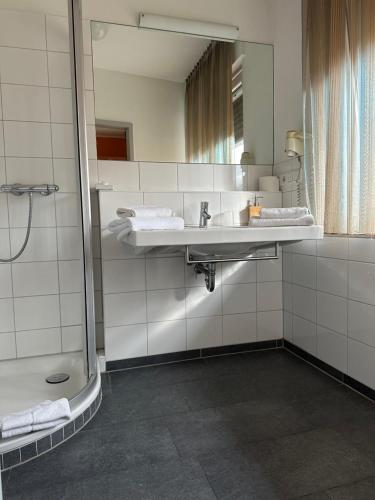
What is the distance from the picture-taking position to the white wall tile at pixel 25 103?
196 centimetres

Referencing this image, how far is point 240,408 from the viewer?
5.40 ft

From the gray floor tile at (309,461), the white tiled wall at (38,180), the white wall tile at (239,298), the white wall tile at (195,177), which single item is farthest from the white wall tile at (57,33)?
the gray floor tile at (309,461)

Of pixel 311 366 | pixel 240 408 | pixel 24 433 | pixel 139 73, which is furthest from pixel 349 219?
pixel 24 433

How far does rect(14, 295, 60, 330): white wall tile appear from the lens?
6.75 ft

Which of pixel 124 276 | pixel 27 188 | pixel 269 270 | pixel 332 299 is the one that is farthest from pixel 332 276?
pixel 27 188

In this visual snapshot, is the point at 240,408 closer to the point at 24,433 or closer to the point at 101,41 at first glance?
the point at 24,433

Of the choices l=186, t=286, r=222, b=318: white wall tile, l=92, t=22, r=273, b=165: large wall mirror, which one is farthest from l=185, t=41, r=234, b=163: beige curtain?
l=186, t=286, r=222, b=318: white wall tile

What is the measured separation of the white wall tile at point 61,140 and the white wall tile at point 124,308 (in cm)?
89

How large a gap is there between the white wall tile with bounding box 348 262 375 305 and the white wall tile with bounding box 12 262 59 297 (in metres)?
1.66

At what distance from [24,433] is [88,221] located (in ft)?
2.96

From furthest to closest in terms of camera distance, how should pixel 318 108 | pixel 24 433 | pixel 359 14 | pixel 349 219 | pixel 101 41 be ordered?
pixel 101 41 → pixel 318 108 → pixel 349 219 → pixel 359 14 → pixel 24 433

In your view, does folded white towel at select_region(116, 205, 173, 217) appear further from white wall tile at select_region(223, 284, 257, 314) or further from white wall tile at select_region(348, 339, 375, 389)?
white wall tile at select_region(348, 339, 375, 389)

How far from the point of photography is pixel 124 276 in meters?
2.07

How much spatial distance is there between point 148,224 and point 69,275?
0.80 metres
